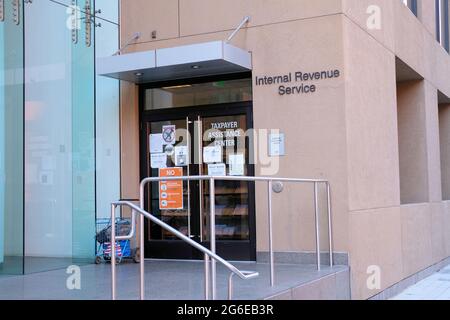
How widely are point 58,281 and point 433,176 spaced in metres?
7.67

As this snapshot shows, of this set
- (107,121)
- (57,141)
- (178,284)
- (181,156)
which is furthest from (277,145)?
(57,141)

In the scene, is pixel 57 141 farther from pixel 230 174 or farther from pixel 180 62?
pixel 230 174

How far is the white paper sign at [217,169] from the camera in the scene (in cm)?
890

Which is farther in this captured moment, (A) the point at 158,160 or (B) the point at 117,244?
(A) the point at 158,160

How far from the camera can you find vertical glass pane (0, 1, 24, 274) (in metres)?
7.73

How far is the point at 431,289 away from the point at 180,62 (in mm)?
5218

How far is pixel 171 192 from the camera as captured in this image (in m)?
9.26

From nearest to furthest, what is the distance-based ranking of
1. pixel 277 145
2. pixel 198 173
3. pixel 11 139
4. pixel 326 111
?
1. pixel 11 139
2. pixel 326 111
3. pixel 277 145
4. pixel 198 173

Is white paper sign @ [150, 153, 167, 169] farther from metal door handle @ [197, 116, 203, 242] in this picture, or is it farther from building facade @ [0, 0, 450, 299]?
metal door handle @ [197, 116, 203, 242]

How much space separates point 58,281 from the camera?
7.21 m

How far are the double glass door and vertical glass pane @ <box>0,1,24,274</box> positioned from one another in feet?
6.91
